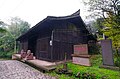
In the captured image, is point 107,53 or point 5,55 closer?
point 107,53

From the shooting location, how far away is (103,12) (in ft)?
36.7

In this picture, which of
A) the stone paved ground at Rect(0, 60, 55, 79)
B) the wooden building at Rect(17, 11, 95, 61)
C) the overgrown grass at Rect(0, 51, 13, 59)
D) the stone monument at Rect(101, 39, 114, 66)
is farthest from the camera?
the overgrown grass at Rect(0, 51, 13, 59)

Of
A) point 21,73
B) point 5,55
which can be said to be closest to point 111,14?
point 21,73

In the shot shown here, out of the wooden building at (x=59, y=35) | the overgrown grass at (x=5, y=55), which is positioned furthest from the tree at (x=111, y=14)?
the overgrown grass at (x=5, y=55)

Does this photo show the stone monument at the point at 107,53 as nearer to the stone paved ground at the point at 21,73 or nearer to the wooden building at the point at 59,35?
the stone paved ground at the point at 21,73

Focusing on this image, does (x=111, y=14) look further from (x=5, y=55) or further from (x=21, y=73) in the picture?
(x=5, y=55)

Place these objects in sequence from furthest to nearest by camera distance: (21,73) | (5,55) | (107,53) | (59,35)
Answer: (5,55) → (59,35) → (21,73) → (107,53)

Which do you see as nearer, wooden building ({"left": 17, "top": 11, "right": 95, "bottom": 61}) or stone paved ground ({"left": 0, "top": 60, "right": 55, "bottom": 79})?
stone paved ground ({"left": 0, "top": 60, "right": 55, "bottom": 79})

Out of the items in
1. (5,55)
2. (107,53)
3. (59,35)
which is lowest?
(5,55)

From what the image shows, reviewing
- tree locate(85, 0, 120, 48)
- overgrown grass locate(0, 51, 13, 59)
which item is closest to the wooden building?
tree locate(85, 0, 120, 48)

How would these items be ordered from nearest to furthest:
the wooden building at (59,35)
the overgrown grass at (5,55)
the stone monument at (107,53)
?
1. the stone monument at (107,53)
2. the wooden building at (59,35)
3. the overgrown grass at (5,55)

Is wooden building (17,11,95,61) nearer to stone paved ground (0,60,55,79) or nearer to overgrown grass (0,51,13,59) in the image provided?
stone paved ground (0,60,55,79)

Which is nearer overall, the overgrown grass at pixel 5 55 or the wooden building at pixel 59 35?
the wooden building at pixel 59 35

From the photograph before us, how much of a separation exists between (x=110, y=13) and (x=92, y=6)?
1887 millimetres
